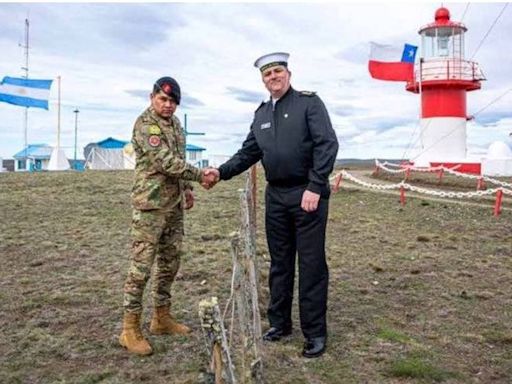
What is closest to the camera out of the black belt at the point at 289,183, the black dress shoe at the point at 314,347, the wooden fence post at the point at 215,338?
the wooden fence post at the point at 215,338

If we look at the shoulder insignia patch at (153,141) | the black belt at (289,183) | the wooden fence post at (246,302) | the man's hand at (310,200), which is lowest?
the wooden fence post at (246,302)

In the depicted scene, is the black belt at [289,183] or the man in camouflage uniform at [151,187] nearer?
the man in camouflage uniform at [151,187]

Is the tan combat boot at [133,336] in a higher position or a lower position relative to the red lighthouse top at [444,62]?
lower

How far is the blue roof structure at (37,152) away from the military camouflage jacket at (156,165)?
44.4 metres

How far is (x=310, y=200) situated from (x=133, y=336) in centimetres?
188

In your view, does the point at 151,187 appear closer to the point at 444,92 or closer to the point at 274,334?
the point at 274,334

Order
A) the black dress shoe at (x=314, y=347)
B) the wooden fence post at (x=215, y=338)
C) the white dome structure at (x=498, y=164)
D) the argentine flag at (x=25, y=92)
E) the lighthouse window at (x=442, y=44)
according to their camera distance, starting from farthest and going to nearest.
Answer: the argentine flag at (x=25, y=92)
the lighthouse window at (x=442, y=44)
the white dome structure at (x=498, y=164)
the black dress shoe at (x=314, y=347)
the wooden fence post at (x=215, y=338)

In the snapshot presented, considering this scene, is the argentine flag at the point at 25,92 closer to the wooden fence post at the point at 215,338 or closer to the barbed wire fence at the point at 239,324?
the barbed wire fence at the point at 239,324

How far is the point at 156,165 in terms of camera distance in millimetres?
4805

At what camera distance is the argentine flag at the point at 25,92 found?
29.8 meters

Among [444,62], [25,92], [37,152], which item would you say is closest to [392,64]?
[444,62]

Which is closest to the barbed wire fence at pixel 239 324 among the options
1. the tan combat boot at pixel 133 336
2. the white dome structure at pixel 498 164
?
the tan combat boot at pixel 133 336

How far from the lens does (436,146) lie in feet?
84.4

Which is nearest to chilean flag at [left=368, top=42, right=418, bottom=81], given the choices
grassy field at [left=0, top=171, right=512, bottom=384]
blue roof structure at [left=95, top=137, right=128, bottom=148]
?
grassy field at [left=0, top=171, right=512, bottom=384]
